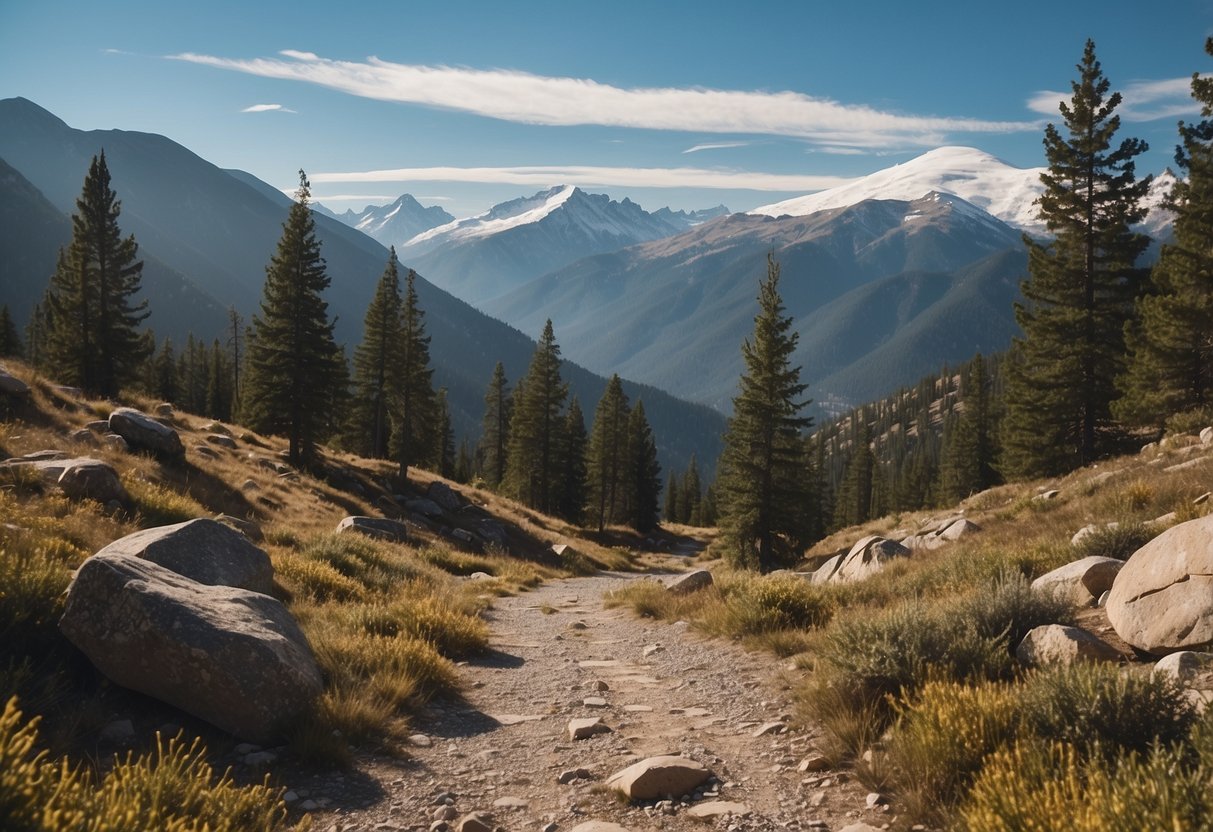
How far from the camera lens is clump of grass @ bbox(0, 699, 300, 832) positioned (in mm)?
2949

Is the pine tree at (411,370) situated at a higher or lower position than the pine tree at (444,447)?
higher

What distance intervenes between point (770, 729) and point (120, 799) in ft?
16.8

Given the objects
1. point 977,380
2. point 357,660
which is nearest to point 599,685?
point 357,660

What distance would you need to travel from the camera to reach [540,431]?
190 ft

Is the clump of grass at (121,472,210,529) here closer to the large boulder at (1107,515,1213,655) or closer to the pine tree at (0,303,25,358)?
the large boulder at (1107,515,1213,655)

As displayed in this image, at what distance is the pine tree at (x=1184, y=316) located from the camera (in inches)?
985

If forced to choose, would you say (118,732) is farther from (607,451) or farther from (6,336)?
(6,336)

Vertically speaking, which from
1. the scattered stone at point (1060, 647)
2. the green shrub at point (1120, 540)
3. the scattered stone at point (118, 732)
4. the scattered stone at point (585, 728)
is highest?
the green shrub at point (1120, 540)

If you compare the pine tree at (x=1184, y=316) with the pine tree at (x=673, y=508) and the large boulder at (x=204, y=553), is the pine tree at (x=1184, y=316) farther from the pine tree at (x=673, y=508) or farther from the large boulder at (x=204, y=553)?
the pine tree at (x=673, y=508)

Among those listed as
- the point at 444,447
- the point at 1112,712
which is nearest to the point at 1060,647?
the point at 1112,712

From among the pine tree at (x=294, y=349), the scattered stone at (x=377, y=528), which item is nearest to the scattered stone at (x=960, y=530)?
the scattered stone at (x=377, y=528)

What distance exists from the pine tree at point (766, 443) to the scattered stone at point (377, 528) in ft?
51.7

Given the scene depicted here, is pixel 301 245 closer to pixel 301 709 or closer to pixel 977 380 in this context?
pixel 301 709

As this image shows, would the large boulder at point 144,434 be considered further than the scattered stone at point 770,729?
Yes
